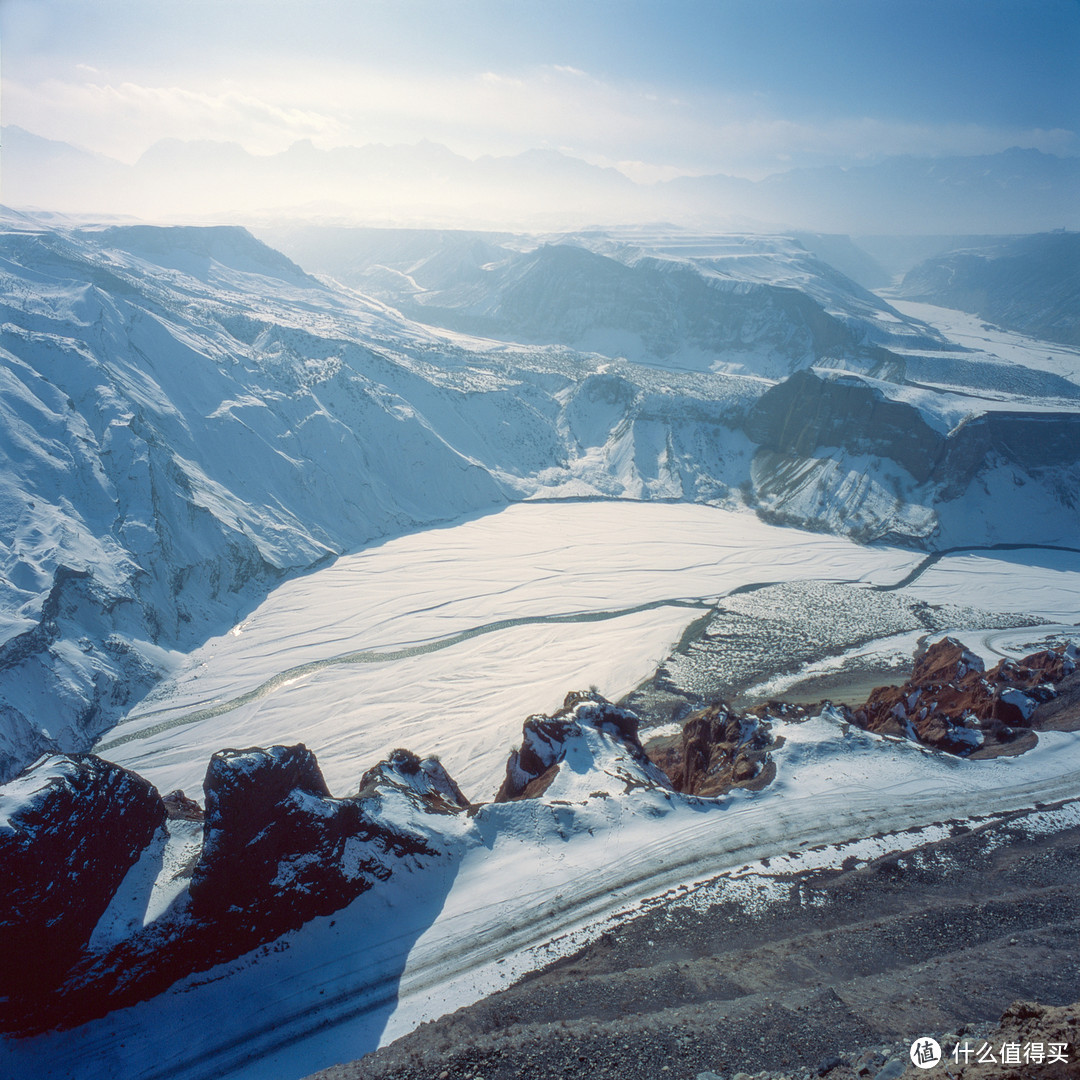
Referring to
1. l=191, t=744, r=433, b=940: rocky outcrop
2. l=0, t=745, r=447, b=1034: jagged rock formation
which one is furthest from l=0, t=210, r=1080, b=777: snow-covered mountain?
l=191, t=744, r=433, b=940: rocky outcrop

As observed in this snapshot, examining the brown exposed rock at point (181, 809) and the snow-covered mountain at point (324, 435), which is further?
the snow-covered mountain at point (324, 435)

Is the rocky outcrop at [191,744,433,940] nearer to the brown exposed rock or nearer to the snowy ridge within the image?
the snowy ridge

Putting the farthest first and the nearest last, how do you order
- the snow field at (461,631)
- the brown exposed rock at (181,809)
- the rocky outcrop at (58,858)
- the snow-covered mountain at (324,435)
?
the snow-covered mountain at (324,435), the snow field at (461,631), the brown exposed rock at (181,809), the rocky outcrop at (58,858)

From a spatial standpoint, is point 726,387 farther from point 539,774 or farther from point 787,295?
point 539,774

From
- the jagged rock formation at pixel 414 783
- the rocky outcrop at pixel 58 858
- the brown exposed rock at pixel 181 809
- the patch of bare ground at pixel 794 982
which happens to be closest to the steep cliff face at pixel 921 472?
the patch of bare ground at pixel 794 982

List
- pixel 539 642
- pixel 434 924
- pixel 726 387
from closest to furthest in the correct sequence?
pixel 434 924 → pixel 539 642 → pixel 726 387

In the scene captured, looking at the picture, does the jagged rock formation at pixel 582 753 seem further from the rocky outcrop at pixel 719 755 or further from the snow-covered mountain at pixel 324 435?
the snow-covered mountain at pixel 324 435

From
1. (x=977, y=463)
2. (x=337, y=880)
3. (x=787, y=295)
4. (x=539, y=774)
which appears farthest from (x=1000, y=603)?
(x=787, y=295)

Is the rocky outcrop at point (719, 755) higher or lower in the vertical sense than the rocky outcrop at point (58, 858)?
lower

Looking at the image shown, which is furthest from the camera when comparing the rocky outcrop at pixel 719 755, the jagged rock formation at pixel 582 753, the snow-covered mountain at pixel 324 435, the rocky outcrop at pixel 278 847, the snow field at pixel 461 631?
the snow-covered mountain at pixel 324 435
